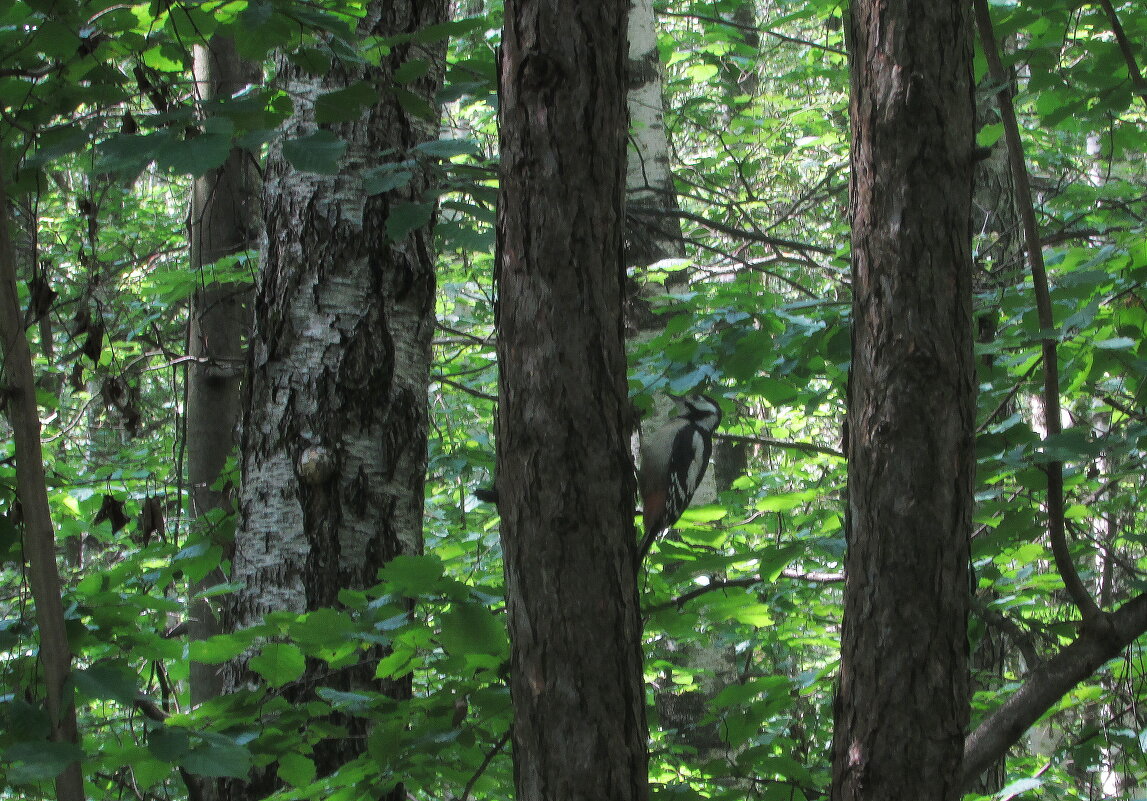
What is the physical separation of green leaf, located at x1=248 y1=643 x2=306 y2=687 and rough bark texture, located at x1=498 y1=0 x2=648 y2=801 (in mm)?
536

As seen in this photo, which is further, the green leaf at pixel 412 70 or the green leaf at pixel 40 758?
the green leaf at pixel 412 70

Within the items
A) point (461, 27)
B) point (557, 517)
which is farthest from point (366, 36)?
point (557, 517)

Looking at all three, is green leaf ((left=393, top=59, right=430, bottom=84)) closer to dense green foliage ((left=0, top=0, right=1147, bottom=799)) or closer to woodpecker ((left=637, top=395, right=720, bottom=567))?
dense green foliage ((left=0, top=0, right=1147, bottom=799))

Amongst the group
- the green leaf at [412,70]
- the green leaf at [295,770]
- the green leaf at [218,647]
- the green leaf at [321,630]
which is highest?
the green leaf at [412,70]

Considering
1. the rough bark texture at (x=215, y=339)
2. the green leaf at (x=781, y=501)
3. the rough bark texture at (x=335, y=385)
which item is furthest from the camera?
the rough bark texture at (x=215, y=339)

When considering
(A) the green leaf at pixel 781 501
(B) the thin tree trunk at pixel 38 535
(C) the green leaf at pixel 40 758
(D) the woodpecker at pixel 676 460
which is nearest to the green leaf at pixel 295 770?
(B) the thin tree trunk at pixel 38 535

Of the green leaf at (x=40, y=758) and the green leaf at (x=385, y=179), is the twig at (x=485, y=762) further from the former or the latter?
the green leaf at (x=385, y=179)

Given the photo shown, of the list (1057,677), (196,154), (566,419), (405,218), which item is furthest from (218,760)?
(1057,677)

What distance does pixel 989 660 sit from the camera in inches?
166

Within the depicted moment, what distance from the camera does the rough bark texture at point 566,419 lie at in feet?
4.82

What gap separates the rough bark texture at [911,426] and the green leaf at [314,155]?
0.99 metres

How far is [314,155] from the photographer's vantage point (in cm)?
171

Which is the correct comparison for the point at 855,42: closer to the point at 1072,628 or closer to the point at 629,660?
the point at 629,660

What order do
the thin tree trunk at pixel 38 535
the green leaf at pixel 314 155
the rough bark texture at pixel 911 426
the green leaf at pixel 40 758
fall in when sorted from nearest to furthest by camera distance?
1. the green leaf at pixel 40 758
2. the thin tree trunk at pixel 38 535
3. the rough bark texture at pixel 911 426
4. the green leaf at pixel 314 155
